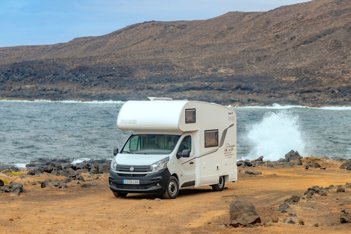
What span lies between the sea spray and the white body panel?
63.5 feet

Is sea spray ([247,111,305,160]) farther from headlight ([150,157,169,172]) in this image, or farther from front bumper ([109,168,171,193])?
front bumper ([109,168,171,193])

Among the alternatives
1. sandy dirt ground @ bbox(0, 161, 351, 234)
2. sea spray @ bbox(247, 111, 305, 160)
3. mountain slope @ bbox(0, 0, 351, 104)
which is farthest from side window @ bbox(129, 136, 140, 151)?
mountain slope @ bbox(0, 0, 351, 104)

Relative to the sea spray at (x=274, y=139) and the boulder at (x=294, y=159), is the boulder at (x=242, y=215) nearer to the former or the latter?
the boulder at (x=294, y=159)

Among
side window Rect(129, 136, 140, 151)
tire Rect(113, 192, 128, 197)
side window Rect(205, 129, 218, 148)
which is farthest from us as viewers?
side window Rect(205, 129, 218, 148)

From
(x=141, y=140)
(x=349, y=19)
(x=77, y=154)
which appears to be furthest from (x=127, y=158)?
(x=349, y=19)

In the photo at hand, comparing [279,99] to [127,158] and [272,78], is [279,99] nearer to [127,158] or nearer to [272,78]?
[272,78]

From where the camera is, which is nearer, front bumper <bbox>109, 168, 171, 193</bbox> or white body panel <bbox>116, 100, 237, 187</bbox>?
front bumper <bbox>109, 168, 171, 193</bbox>

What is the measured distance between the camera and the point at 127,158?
18.6 metres

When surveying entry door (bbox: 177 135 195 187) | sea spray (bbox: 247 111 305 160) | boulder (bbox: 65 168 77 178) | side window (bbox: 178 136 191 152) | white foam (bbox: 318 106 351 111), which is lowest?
white foam (bbox: 318 106 351 111)

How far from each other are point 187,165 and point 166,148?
67 cm

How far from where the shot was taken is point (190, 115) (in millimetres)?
18984

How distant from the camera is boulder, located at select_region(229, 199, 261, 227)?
45.5ft

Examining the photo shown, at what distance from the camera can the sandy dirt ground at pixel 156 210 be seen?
13742 millimetres

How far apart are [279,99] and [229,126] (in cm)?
11673
